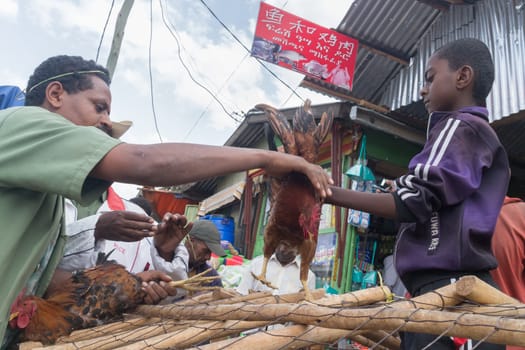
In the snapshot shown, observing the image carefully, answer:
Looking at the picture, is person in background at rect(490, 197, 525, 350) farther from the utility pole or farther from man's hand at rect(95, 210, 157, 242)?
the utility pole

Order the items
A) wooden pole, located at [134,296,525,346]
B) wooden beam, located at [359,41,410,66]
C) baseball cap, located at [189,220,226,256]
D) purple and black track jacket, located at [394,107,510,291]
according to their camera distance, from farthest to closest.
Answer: wooden beam, located at [359,41,410,66]
baseball cap, located at [189,220,226,256]
purple and black track jacket, located at [394,107,510,291]
wooden pole, located at [134,296,525,346]

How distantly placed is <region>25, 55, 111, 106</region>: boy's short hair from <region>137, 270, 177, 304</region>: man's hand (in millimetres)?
1030

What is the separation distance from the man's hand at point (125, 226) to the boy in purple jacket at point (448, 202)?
97 cm

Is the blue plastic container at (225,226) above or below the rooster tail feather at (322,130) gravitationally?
below

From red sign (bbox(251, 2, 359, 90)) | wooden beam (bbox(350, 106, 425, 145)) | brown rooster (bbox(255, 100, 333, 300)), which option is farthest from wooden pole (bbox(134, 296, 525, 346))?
red sign (bbox(251, 2, 359, 90))

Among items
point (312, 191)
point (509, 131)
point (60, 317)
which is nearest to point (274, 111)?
point (312, 191)

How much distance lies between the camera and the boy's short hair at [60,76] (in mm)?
1867

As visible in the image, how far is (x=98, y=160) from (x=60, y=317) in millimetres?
1133

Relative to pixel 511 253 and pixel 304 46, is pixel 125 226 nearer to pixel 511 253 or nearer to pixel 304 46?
pixel 511 253

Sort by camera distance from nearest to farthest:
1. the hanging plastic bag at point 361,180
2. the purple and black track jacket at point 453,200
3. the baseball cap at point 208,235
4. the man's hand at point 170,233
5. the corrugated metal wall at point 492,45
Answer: the purple and black track jacket at point 453,200, the man's hand at point 170,233, the corrugated metal wall at point 492,45, the baseball cap at point 208,235, the hanging plastic bag at point 361,180

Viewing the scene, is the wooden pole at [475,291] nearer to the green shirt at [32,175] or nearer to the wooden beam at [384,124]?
the green shirt at [32,175]

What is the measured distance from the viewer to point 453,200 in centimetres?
176

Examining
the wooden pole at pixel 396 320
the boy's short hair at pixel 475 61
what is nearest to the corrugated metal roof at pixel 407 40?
the boy's short hair at pixel 475 61

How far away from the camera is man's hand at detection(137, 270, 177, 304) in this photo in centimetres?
217
